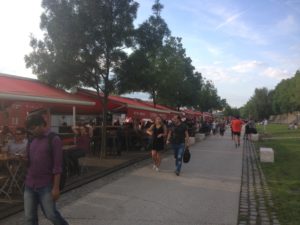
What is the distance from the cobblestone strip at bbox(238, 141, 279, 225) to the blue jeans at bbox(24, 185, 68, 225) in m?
3.25

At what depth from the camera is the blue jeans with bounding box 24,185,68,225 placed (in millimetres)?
5297

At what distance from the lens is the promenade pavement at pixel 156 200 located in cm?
749

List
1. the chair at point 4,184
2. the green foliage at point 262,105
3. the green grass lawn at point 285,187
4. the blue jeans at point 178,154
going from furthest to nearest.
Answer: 1. the green foliage at point 262,105
2. the blue jeans at point 178,154
3. the chair at point 4,184
4. the green grass lawn at point 285,187

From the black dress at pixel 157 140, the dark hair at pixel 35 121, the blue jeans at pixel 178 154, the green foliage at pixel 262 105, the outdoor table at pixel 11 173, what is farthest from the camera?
the green foliage at pixel 262 105

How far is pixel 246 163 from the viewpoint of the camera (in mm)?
16828

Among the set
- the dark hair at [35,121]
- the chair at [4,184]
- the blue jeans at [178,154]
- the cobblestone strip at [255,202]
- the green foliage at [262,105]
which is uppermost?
the green foliage at [262,105]

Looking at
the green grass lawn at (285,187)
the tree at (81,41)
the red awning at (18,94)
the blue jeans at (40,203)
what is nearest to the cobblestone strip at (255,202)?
the green grass lawn at (285,187)

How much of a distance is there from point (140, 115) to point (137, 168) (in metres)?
6.46

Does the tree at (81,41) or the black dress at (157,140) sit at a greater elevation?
the tree at (81,41)

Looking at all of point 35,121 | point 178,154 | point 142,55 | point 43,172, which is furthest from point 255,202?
point 142,55

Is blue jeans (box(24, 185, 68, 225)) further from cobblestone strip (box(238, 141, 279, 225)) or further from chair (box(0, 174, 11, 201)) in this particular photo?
chair (box(0, 174, 11, 201))

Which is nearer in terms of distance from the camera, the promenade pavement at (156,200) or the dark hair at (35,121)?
the dark hair at (35,121)

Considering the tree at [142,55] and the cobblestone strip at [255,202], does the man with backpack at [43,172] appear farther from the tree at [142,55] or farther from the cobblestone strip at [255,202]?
the tree at [142,55]

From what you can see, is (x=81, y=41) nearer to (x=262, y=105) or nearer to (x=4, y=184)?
(x=4, y=184)
